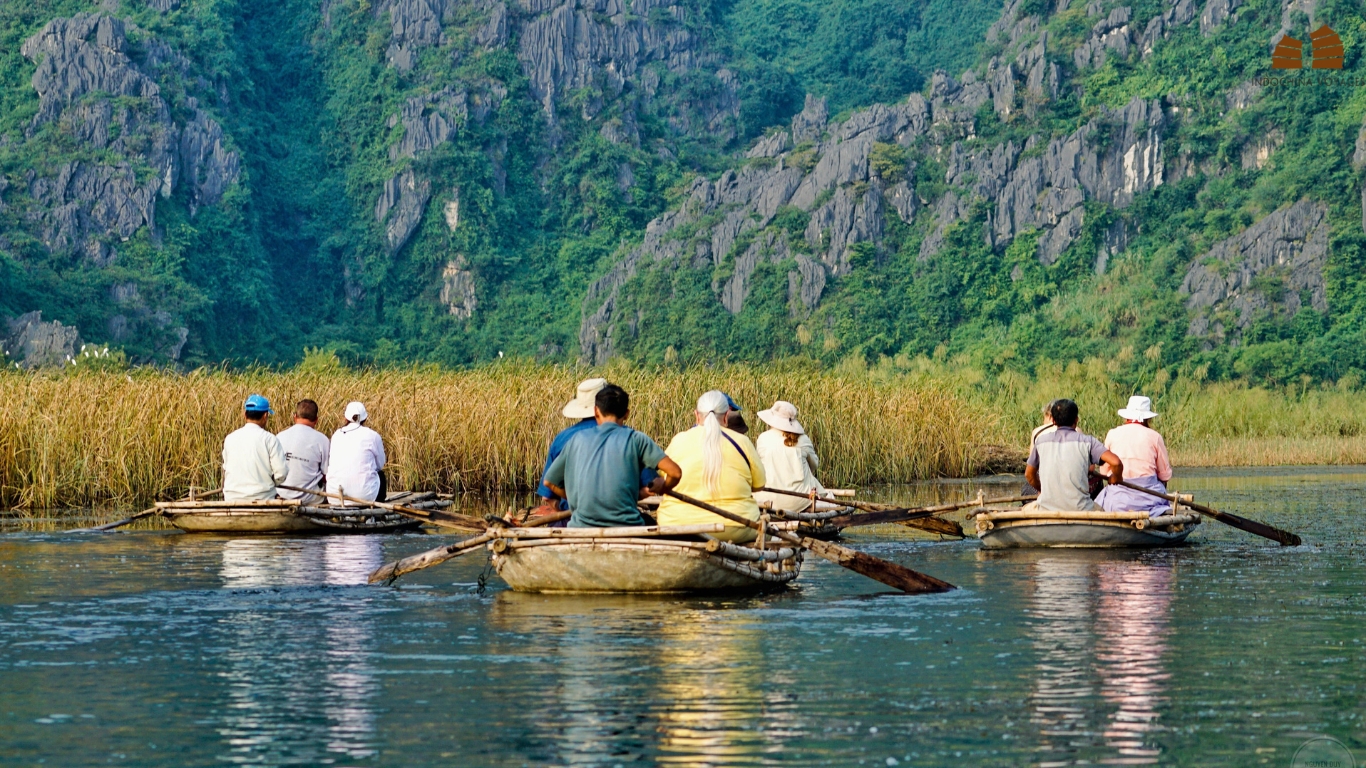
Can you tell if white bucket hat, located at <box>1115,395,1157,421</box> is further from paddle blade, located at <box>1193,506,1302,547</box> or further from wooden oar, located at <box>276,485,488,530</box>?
wooden oar, located at <box>276,485,488,530</box>

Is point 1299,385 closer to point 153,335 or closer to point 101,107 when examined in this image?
point 153,335

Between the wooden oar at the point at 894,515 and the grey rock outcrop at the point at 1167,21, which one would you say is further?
the grey rock outcrop at the point at 1167,21

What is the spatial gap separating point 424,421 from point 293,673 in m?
14.5

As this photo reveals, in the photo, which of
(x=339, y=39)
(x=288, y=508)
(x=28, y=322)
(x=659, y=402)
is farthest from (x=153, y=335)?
(x=288, y=508)

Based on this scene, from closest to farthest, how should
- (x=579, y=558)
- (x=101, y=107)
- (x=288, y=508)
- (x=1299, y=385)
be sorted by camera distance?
(x=579, y=558), (x=288, y=508), (x=1299, y=385), (x=101, y=107)

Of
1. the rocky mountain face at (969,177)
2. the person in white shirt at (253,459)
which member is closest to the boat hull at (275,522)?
the person in white shirt at (253,459)

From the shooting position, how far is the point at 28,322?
64438 mm

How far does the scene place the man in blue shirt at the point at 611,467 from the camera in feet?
39.6

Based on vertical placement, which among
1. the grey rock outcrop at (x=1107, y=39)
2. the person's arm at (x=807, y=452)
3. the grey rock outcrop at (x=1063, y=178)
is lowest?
the person's arm at (x=807, y=452)

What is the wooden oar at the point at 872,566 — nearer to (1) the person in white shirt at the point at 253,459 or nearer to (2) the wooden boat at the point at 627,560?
(2) the wooden boat at the point at 627,560

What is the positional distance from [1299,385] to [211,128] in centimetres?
4482

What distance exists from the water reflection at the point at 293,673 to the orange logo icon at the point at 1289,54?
195ft

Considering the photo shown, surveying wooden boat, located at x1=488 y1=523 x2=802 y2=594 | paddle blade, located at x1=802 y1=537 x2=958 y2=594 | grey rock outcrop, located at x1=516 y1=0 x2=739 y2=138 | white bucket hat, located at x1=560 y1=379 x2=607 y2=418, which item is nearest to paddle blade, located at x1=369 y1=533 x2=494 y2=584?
wooden boat, located at x1=488 y1=523 x2=802 y2=594

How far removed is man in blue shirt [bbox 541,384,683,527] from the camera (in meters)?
12.1
